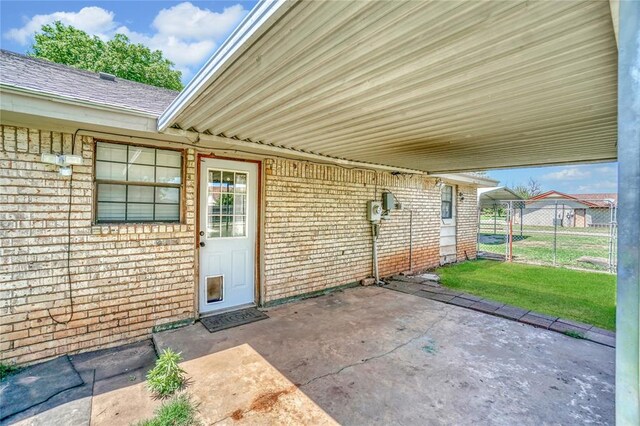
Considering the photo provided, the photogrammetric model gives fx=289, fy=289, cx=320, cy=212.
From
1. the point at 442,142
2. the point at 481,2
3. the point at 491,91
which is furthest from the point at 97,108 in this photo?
the point at 442,142

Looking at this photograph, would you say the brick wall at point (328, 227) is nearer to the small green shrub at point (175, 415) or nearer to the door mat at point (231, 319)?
the door mat at point (231, 319)

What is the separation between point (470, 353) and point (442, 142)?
2788mm

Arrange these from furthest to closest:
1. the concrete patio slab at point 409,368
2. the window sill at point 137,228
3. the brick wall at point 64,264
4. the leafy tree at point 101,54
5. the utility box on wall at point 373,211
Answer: the leafy tree at point 101,54
the utility box on wall at point 373,211
the window sill at point 137,228
the brick wall at point 64,264
the concrete patio slab at point 409,368

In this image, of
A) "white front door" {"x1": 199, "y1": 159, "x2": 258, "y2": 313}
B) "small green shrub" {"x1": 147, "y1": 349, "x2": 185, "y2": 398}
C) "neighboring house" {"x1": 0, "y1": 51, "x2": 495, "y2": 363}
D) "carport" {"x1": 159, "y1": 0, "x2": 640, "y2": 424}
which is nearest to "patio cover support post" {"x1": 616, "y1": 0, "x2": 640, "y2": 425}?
"carport" {"x1": 159, "y1": 0, "x2": 640, "y2": 424}

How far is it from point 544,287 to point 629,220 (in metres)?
6.71

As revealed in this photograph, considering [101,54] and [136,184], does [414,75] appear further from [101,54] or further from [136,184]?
[101,54]

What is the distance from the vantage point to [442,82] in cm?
226

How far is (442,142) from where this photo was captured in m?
4.18

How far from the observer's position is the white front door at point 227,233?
14.4 feet

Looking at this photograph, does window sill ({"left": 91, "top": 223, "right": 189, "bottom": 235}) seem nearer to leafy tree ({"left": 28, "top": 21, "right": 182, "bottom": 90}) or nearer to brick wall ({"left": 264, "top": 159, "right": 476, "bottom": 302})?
brick wall ({"left": 264, "top": 159, "right": 476, "bottom": 302})

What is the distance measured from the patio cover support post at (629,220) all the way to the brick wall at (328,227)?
4.28 m

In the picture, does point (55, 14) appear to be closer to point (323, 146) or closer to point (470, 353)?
point (323, 146)

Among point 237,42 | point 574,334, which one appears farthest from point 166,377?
point 574,334

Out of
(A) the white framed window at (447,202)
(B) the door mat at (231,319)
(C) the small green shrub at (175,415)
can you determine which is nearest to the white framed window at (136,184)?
(B) the door mat at (231,319)
